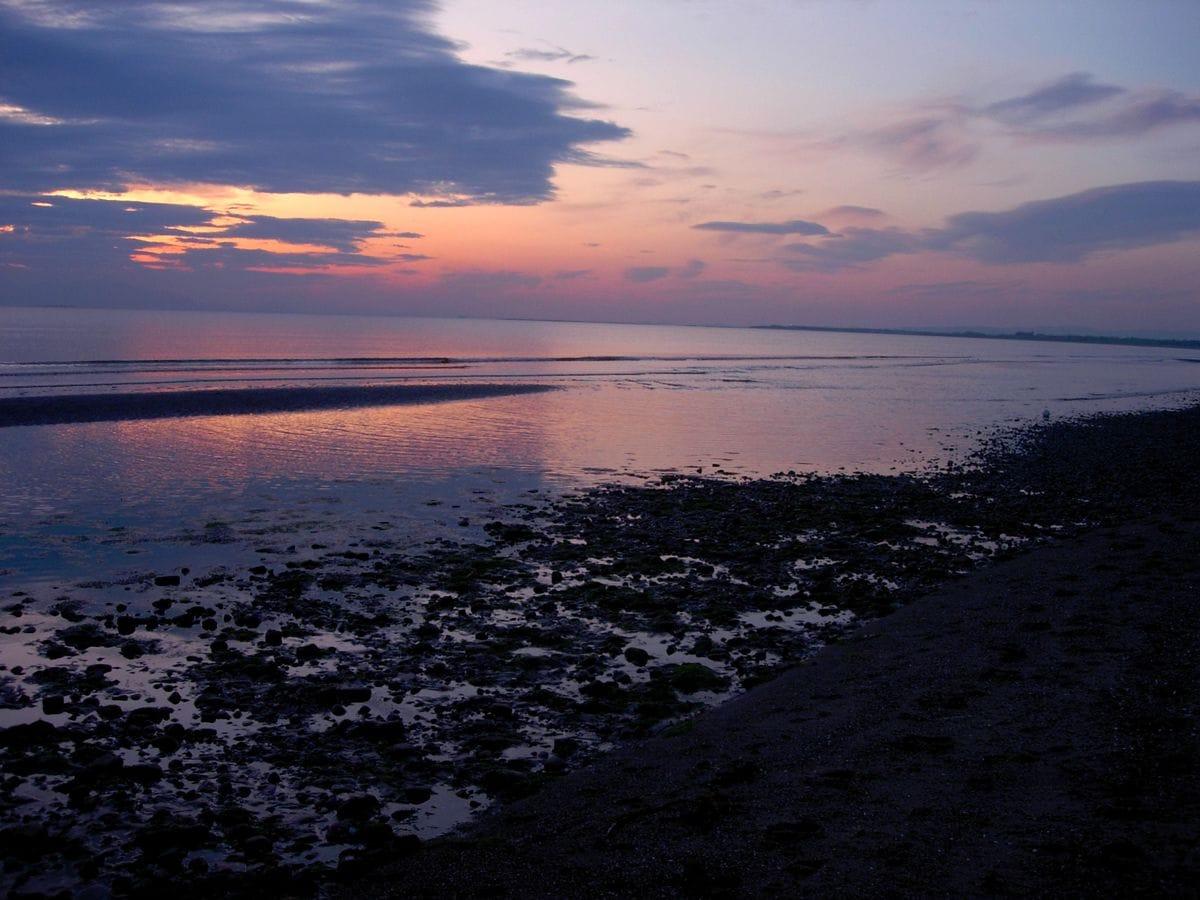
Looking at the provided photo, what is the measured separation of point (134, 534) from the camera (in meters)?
18.9

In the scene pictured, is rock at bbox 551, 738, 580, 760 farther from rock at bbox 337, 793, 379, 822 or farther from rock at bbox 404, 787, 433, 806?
rock at bbox 337, 793, 379, 822

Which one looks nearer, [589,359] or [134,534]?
[134,534]

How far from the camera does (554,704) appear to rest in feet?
35.1

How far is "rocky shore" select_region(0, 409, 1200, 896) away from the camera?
7.07 m

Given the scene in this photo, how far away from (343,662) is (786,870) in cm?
720

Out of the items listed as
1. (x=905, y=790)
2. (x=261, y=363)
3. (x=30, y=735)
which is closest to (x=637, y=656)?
(x=905, y=790)

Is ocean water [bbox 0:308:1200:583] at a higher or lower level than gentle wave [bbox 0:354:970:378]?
lower

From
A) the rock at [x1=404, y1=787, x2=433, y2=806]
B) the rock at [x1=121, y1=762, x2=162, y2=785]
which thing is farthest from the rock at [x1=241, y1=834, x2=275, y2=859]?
the rock at [x1=121, y1=762, x2=162, y2=785]

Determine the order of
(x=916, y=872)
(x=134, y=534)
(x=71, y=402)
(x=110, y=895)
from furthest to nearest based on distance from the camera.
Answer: (x=71, y=402), (x=134, y=534), (x=110, y=895), (x=916, y=872)

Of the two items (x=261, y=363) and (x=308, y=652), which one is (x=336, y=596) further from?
(x=261, y=363)

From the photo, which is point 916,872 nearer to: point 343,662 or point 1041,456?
point 343,662

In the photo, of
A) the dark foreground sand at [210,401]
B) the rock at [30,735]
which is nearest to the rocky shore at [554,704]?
the rock at [30,735]

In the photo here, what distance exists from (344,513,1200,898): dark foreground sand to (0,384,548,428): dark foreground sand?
36.4 meters

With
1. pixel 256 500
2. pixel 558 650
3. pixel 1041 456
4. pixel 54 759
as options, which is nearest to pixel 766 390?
pixel 1041 456
